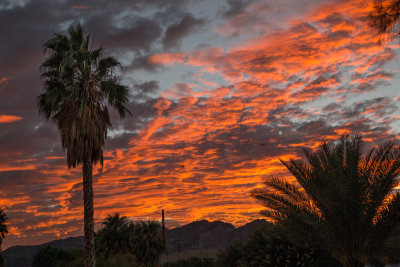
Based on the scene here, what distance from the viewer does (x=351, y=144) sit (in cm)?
1986

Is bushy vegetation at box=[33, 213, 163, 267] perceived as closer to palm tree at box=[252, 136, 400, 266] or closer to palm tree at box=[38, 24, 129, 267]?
palm tree at box=[38, 24, 129, 267]

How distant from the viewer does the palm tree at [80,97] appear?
28.1m

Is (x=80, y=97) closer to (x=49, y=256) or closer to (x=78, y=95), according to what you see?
(x=78, y=95)

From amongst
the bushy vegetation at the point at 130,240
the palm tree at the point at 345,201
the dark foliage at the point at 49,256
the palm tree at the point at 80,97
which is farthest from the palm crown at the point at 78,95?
the dark foliage at the point at 49,256

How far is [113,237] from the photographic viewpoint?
65500 mm

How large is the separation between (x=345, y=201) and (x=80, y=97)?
61.5 ft

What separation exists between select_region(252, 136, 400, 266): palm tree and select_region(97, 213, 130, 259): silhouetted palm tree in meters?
48.7

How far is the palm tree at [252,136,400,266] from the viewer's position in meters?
18.6

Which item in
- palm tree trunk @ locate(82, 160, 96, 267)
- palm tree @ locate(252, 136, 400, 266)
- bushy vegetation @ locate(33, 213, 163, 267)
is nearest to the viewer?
palm tree @ locate(252, 136, 400, 266)

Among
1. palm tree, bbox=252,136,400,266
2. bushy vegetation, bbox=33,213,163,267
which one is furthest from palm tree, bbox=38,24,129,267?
bushy vegetation, bbox=33,213,163,267

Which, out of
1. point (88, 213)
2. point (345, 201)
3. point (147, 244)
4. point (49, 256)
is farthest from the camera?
point (49, 256)

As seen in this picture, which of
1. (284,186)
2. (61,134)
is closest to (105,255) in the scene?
(61,134)

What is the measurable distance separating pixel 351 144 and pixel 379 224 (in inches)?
151

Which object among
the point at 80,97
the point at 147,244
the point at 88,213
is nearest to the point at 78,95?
the point at 80,97
